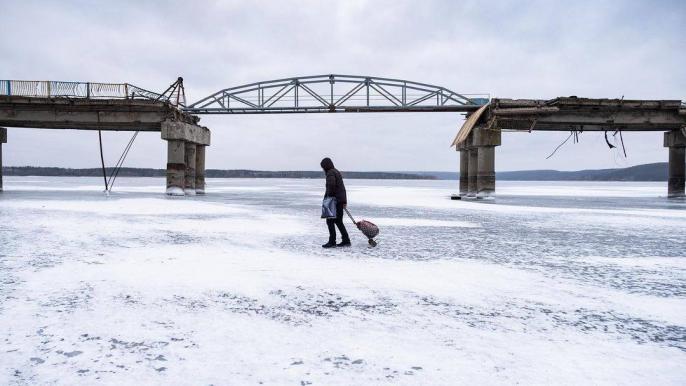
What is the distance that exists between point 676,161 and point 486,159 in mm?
17591

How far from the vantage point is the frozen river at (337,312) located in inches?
129

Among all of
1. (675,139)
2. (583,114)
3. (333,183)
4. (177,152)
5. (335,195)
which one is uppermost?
(583,114)

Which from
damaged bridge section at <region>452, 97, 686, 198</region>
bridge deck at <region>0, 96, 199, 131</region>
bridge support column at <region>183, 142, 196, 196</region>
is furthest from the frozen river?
bridge support column at <region>183, 142, 196, 196</region>

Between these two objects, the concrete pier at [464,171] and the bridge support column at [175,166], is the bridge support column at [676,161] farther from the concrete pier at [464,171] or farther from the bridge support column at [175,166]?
the bridge support column at [175,166]

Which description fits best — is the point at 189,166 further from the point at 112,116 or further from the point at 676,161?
the point at 676,161

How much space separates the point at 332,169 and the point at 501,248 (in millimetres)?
Result: 3929

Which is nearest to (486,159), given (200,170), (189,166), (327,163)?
(189,166)

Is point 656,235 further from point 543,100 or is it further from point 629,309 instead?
point 543,100

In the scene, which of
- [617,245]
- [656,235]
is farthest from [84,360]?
[656,235]

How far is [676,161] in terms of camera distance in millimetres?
33156

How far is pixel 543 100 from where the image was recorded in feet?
90.3

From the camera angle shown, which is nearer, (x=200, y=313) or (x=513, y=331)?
(x=513, y=331)

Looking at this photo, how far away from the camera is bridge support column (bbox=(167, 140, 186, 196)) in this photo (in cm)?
2759

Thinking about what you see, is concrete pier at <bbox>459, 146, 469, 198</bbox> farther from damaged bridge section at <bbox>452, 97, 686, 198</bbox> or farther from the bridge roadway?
the bridge roadway
